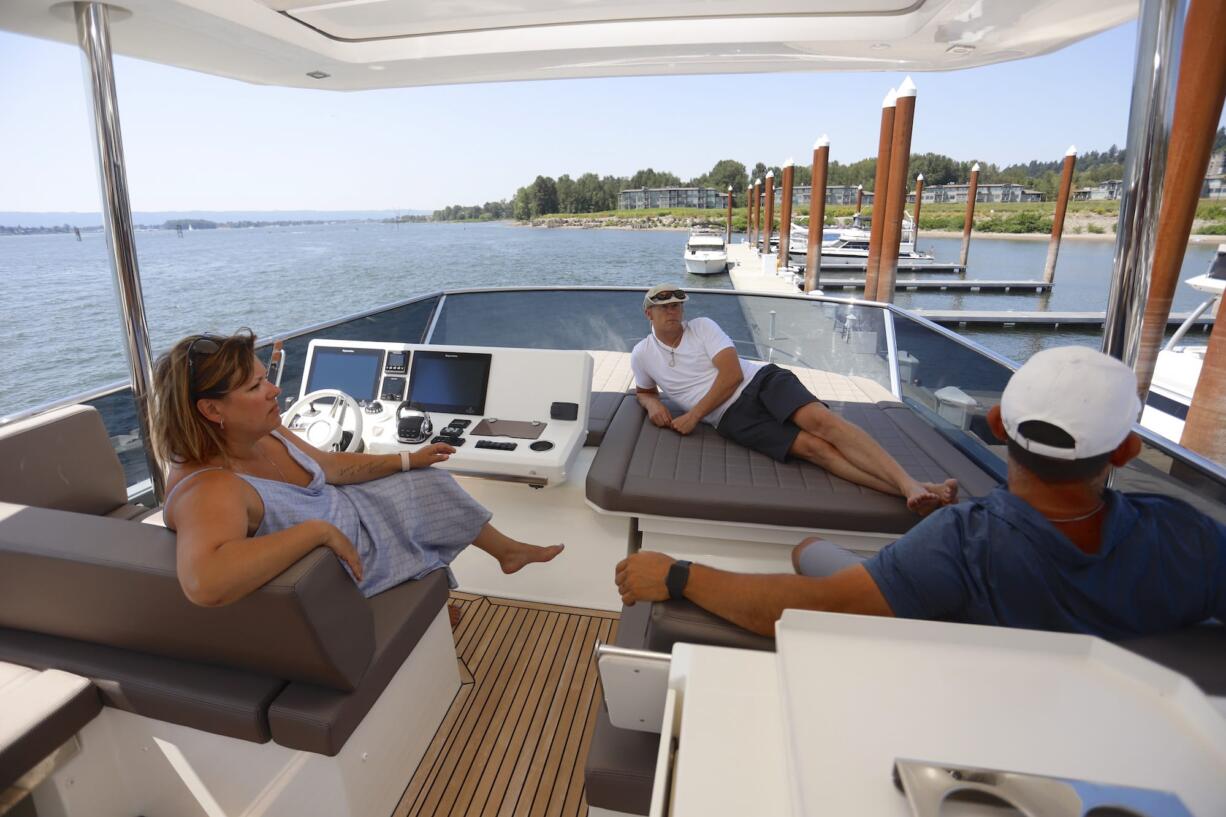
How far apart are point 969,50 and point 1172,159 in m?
2.81

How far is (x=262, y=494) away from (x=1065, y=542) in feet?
5.03

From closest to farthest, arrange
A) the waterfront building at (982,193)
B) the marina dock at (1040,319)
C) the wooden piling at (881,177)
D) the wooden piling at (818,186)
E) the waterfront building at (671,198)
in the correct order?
the wooden piling at (881,177)
the wooden piling at (818,186)
the marina dock at (1040,319)
the waterfront building at (982,193)
the waterfront building at (671,198)

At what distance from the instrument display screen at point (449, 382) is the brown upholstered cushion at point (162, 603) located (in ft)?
4.30

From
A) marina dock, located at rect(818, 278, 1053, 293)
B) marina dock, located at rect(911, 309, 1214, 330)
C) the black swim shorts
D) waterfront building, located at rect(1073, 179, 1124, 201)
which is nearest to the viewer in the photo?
the black swim shorts

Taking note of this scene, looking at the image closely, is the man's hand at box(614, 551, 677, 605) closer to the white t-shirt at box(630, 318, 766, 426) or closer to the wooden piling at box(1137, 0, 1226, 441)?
the white t-shirt at box(630, 318, 766, 426)

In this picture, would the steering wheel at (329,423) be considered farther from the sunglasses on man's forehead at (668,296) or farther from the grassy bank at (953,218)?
the grassy bank at (953,218)

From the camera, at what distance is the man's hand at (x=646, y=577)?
1.26m

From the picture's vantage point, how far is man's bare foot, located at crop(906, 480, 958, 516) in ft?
6.33

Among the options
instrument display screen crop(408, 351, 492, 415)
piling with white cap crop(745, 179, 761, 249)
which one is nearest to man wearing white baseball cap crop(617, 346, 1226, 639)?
instrument display screen crop(408, 351, 492, 415)

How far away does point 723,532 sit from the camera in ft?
6.97

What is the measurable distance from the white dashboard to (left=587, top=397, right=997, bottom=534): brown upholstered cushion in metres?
0.23

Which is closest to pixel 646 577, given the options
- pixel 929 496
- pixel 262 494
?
pixel 262 494

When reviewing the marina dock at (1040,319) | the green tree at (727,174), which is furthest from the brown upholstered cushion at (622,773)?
the green tree at (727,174)

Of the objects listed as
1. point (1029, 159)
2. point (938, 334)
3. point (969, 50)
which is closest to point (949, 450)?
point (938, 334)
